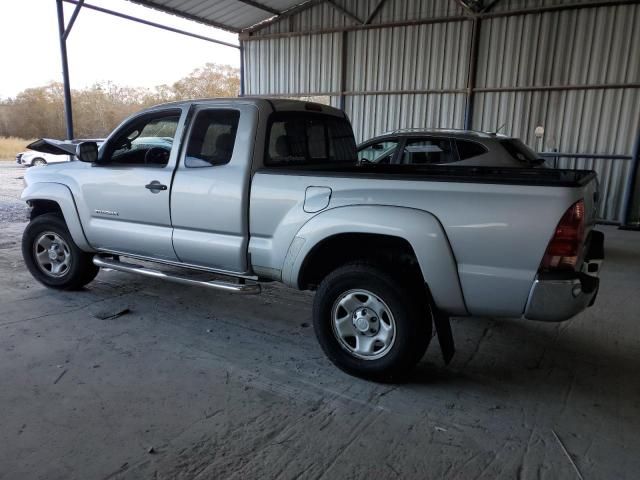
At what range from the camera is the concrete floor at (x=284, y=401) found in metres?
2.43

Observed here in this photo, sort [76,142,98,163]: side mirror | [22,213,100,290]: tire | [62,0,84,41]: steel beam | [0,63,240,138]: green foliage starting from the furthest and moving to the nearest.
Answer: [0,63,240,138]: green foliage < [62,0,84,41]: steel beam < [22,213,100,290]: tire < [76,142,98,163]: side mirror

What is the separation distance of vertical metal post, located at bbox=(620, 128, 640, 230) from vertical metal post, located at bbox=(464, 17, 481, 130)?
346 cm

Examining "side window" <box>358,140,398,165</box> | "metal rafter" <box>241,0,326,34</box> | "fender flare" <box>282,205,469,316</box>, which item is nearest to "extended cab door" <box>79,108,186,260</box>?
"fender flare" <box>282,205,469,316</box>

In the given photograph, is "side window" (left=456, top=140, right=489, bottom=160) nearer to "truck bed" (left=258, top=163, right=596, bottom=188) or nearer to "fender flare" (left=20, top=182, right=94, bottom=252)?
"truck bed" (left=258, top=163, right=596, bottom=188)

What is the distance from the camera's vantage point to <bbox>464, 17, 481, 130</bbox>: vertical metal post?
433 inches

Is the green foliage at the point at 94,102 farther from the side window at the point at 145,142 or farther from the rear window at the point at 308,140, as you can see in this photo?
the rear window at the point at 308,140

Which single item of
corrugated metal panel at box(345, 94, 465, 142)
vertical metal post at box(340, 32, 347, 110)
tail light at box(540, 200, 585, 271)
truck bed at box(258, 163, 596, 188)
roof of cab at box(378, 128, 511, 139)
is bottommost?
tail light at box(540, 200, 585, 271)

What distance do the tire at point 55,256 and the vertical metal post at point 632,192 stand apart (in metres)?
10.1

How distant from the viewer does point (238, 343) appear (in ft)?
12.7

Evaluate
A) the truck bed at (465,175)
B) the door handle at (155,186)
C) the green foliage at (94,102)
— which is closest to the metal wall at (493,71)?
the truck bed at (465,175)

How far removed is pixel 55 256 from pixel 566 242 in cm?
479

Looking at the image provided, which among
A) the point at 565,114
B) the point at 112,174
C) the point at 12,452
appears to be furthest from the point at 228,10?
the point at 12,452

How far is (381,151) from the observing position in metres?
7.77

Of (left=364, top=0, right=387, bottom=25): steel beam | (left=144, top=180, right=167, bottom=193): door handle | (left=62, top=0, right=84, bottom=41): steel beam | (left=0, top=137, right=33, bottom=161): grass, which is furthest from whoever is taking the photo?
(left=0, top=137, right=33, bottom=161): grass
